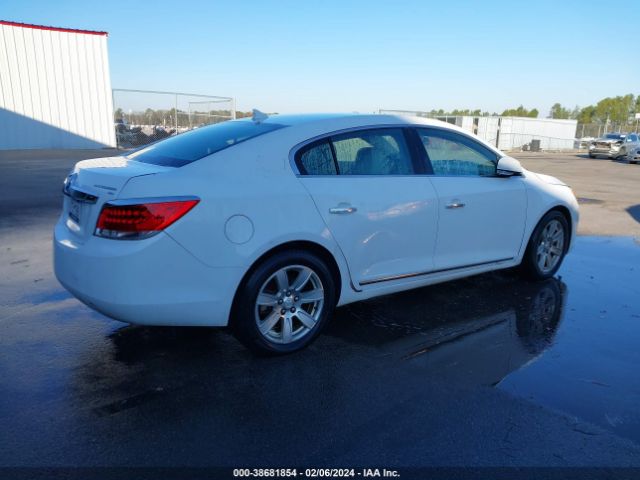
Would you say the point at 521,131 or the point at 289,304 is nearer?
the point at 289,304

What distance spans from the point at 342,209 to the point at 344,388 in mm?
1216

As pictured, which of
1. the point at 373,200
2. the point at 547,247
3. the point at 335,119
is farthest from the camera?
the point at 547,247

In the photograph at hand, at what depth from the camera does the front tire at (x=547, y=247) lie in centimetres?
529

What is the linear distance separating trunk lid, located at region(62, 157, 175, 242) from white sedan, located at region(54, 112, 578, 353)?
0.5 inches

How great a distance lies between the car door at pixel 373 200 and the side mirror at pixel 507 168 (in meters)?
0.93

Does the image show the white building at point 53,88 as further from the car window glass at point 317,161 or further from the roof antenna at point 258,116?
the car window glass at point 317,161

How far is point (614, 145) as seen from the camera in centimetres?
3312

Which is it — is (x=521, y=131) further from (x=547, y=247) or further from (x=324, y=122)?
(x=324, y=122)

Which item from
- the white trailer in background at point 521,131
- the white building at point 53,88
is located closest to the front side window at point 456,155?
the white building at point 53,88

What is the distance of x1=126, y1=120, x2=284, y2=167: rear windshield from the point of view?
11.8 ft

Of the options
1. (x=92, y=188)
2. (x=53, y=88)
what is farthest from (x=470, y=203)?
(x=53, y=88)

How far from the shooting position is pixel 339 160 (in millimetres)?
3855

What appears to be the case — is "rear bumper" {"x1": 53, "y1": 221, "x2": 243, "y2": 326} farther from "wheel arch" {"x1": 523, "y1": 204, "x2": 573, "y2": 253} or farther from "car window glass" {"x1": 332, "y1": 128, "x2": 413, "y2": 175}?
"wheel arch" {"x1": 523, "y1": 204, "x2": 573, "y2": 253}

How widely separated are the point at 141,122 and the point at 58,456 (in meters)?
21.1
